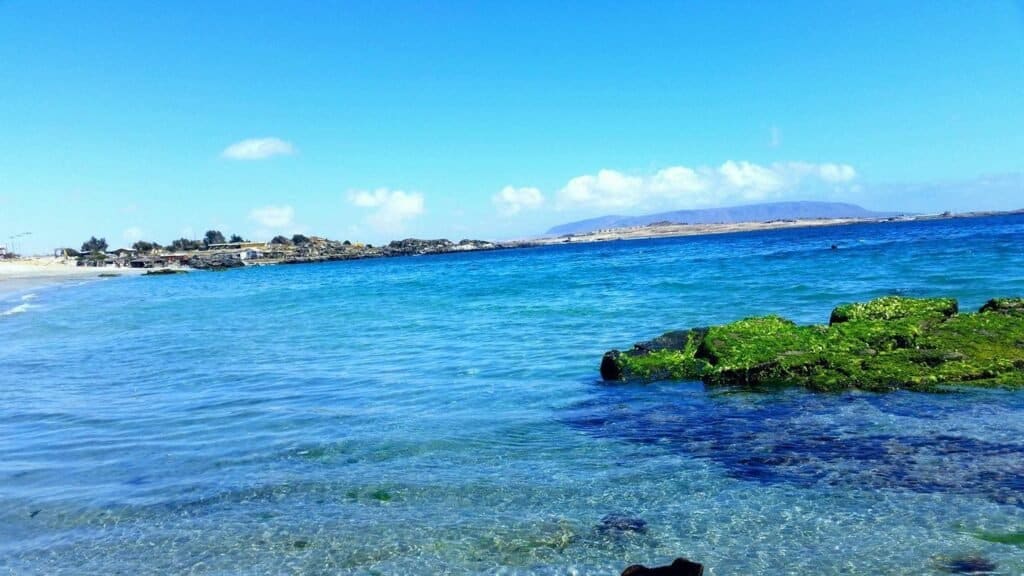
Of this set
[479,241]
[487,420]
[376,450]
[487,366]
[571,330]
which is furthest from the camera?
[479,241]

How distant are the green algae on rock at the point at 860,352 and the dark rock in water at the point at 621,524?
5.50m

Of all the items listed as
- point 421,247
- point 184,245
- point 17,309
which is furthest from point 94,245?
point 17,309

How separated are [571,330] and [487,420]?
974cm

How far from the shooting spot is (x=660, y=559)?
5.61 m

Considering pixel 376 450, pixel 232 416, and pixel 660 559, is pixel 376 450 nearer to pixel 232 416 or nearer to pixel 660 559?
pixel 232 416

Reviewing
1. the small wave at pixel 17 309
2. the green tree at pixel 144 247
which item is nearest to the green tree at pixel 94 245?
the green tree at pixel 144 247

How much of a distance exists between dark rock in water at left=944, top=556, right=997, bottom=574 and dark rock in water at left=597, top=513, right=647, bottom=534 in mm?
2354

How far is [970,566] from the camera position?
5180 millimetres

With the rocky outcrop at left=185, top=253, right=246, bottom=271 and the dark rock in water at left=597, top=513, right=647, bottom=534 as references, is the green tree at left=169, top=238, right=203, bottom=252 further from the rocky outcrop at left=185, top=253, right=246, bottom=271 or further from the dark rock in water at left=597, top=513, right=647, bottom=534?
the dark rock in water at left=597, top=513, right=647, bottom=534

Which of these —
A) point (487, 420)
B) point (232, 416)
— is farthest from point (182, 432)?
point (487, 420)

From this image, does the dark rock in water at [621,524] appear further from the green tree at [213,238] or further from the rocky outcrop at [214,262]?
the green tree at [213,238]

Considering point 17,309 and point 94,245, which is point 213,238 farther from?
point 17,309

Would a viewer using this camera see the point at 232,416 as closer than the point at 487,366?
Yes

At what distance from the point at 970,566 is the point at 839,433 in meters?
3.25
